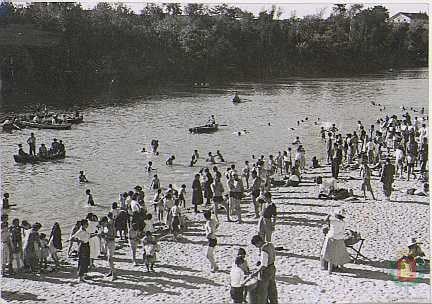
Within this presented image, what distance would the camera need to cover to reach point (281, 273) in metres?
7.53

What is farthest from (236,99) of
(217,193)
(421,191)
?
(421,191)

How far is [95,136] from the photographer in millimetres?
11977

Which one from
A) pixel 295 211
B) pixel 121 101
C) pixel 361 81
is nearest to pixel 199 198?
pixel 295 211

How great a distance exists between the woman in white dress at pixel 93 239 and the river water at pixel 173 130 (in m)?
1.21

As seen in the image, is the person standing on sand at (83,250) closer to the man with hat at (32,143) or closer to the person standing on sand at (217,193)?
the person standing on sand at (217,193)

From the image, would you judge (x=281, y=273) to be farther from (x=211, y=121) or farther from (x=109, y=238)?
(x=211, y=121)

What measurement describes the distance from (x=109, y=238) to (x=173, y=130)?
18.5 ft

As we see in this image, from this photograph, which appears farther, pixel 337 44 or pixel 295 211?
pixel 337 44

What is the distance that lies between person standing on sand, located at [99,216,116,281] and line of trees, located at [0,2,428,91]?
2653 millimetres

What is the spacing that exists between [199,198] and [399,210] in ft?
11.2

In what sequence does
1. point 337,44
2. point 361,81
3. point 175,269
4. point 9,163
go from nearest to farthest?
point 175,269
point 9,163
point 337,44
point 361,81

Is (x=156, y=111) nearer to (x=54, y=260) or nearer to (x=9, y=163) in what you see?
(x=9, y=163)

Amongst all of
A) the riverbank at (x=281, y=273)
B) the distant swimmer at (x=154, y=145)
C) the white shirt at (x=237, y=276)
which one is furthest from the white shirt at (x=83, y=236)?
the distant swimmer at (x=154, y=145)

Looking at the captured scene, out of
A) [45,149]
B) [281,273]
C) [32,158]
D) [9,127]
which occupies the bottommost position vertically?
[281,273]
